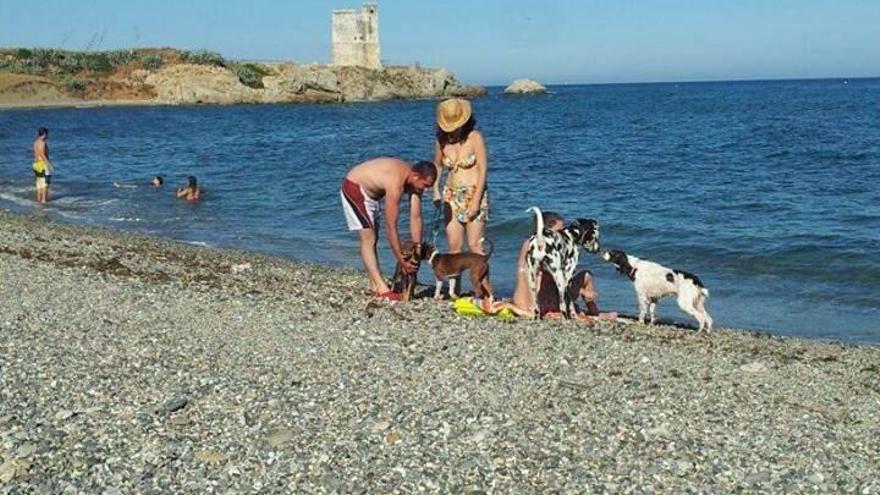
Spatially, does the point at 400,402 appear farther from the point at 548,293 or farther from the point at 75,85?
the point at 75,85

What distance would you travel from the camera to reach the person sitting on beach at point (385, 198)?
9562 mm

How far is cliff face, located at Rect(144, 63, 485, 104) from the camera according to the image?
292ft

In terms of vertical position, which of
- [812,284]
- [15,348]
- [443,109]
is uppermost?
[443,109]

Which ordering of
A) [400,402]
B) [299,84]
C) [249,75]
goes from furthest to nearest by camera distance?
[249,75]
[299,84]
[400,402]

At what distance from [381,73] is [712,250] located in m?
95.6

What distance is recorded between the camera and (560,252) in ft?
30.9

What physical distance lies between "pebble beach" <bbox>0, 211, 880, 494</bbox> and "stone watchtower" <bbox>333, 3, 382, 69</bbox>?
104 metres

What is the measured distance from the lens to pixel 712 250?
15.8 m

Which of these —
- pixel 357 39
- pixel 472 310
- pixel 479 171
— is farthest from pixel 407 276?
pixel 357 39

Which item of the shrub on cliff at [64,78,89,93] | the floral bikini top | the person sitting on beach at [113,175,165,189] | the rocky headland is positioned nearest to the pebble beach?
the floral bikini top

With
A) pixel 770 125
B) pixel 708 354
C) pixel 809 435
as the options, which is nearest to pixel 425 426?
pixel 809 435

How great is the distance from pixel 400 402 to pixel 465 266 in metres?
3.55

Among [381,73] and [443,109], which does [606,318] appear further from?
[381,73]

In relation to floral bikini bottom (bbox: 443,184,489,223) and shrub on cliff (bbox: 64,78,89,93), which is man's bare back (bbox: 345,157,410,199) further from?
shrub on cliff (bbox: 64,78,89,93)
